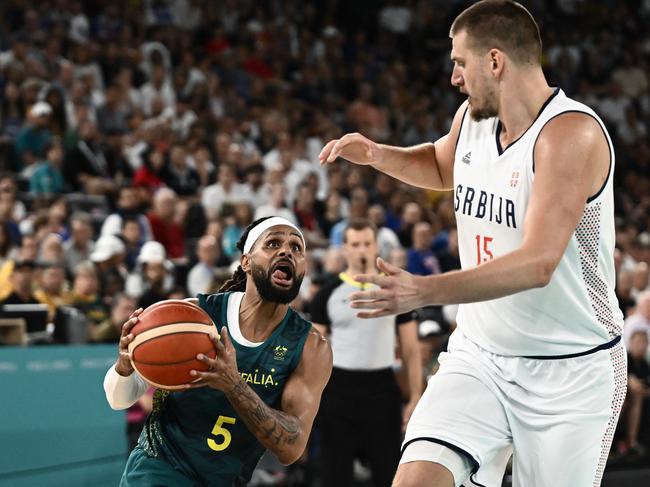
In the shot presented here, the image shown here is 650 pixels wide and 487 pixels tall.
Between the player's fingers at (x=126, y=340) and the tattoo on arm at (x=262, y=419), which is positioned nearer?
the tattoo on arm at (x=262, y=419)

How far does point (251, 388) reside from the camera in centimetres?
445

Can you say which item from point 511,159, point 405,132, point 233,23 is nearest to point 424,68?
point 405,132

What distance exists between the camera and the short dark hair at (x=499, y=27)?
407cm

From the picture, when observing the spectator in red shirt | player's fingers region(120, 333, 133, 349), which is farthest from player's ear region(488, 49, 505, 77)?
the spectator in red shirt

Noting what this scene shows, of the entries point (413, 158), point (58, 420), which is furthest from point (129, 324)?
point (58, 420)

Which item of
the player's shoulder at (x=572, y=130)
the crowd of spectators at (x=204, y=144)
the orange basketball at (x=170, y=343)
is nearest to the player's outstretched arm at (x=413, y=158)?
the player's shoulder at (x=572, y=130)

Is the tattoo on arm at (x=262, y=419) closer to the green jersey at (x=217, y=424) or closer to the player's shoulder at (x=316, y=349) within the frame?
the green jersey at (x=217, y=424)

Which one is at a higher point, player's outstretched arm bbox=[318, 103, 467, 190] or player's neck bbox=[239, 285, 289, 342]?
player's outstretched arm bbox=[318, 103, 467, 190]

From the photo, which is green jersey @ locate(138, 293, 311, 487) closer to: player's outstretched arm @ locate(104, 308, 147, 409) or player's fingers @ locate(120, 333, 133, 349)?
player's outstretched arm @ locate(104, 308, 147, 409)

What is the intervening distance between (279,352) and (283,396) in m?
0.18

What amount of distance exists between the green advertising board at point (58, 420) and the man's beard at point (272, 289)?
3.38m

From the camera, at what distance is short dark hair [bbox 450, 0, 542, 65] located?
407 cm

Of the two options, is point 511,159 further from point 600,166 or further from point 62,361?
point 62,361

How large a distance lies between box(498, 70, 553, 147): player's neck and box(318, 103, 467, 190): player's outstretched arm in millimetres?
503
